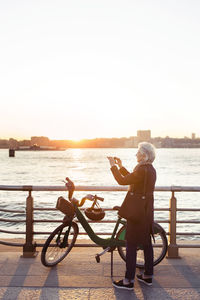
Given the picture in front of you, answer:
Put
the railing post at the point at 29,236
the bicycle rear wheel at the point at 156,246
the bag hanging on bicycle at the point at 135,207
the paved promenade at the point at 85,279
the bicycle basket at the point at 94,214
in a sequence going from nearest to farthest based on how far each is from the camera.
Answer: the paved promenade at the point at 85,279
the bag hanging on bicycle at the point at 135,207
the bicycle basket at the point at 94,214
the bicycle rear wheel at the point at 156,246
the railing post at the point at 29,236

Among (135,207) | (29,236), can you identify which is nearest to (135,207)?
(135,207)

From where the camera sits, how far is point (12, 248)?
277 inches

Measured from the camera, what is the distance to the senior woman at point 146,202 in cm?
459

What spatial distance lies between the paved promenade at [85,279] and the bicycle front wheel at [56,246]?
12 cm

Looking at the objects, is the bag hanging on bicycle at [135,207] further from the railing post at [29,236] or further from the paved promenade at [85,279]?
the railing post at [29,236]

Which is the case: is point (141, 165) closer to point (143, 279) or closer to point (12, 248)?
point (143, 279)

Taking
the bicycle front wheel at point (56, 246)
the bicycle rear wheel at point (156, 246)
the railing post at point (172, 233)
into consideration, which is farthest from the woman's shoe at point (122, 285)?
the railing post at point (172, 233)

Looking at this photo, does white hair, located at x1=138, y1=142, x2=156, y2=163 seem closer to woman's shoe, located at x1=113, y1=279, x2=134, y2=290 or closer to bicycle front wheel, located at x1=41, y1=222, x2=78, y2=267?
woman's shoe, located at x1=113, y1=279, x2=134, y2=290

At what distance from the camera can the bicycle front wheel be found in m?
5.46

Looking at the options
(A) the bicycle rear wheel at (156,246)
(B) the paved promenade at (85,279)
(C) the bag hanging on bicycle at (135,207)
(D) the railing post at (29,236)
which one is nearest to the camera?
(B) the paved promenade at (85,279)

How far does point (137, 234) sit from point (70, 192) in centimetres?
121

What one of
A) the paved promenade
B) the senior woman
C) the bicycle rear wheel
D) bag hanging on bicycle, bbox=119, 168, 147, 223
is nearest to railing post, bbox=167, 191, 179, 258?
Answer: the paved promenade

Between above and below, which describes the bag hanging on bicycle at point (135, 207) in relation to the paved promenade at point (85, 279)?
above

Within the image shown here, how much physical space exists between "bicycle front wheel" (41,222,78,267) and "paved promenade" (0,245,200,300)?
0.38 feet
